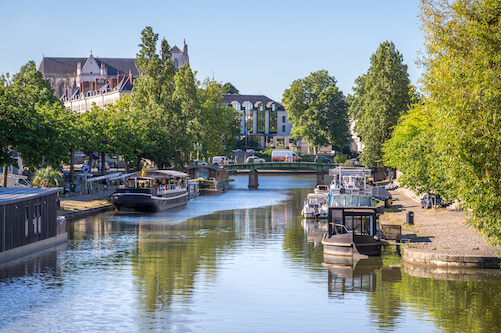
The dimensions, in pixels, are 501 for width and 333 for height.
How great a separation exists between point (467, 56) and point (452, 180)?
4.76 m

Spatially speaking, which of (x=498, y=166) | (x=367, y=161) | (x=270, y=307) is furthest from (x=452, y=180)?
(x=367, y=161)

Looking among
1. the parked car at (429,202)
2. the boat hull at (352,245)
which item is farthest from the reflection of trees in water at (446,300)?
the parked car at (429,202)

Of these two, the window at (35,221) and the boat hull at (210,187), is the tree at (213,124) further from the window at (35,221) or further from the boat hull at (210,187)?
the window at (35,221)

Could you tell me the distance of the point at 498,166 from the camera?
1019 inches

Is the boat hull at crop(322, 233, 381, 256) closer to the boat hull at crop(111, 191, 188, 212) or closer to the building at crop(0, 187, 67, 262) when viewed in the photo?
the building at crop(0, 187, 67, 262)

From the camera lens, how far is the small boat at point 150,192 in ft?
239

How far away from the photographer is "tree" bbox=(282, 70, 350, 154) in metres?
167

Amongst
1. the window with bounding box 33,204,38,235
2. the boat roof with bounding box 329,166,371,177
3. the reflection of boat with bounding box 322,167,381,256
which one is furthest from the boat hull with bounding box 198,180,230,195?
the window with bounding box 33,204,38,235

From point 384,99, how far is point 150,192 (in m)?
44.7

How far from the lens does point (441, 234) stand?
147 feet

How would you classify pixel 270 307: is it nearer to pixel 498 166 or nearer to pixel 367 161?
pixel 498 166

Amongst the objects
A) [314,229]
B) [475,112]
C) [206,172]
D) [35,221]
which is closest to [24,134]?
[35,221]

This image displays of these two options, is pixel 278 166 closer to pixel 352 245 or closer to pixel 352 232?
pixel 352 232

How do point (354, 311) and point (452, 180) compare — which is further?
point (354, 311)
